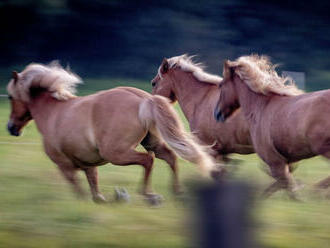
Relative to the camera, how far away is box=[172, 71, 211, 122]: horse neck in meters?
8.12

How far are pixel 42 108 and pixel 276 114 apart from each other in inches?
92.7

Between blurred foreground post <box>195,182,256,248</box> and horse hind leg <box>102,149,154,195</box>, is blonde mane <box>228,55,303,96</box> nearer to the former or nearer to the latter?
horse hind leg <box>102,149,154,195</box>

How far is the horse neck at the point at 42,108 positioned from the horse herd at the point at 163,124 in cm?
1

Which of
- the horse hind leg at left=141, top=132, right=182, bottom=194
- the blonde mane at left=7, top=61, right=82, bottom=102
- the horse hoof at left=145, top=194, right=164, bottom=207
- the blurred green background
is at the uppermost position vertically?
the blonde mane at left=7, top=61, right=82, bottom=102

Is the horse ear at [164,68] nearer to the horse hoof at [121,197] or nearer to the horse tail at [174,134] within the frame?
the horse tail at [174,134]

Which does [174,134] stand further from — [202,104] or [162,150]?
[202,104]

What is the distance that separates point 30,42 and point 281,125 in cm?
1829

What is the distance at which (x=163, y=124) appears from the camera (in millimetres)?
5949

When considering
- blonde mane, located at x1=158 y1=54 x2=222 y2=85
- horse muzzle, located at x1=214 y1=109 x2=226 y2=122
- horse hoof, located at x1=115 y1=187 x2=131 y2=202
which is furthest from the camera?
blonde mane, located at x1=158 y1=54 x2=222 y2=85

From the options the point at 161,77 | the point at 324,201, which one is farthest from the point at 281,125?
the point at 161,77

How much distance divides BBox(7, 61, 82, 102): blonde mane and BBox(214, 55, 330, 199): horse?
1.65m

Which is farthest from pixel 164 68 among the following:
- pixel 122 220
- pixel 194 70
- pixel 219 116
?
pixel 122 220

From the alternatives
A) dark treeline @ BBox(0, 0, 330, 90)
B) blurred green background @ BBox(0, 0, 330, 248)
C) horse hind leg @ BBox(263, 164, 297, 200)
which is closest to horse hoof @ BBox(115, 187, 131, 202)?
horse hind leg @ BBox(263, 164, 297, 200)

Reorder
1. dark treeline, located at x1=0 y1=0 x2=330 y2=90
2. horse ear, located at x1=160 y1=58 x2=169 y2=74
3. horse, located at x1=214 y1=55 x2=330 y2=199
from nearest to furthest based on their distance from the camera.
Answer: horse, located at x1=214 y1=55 x2=330 y2=199 → horse ear, located at x1=160 y1=58 x2=169 y2=74 → dark treeline, located at x1=0 y1=0 x2=330 y2=90
